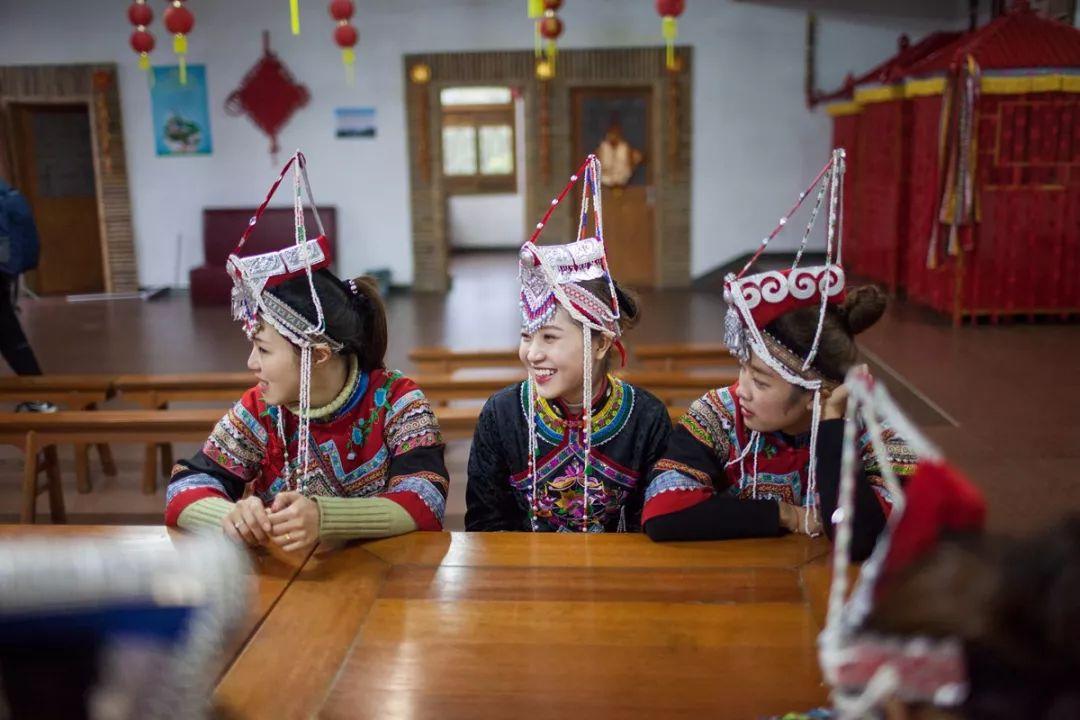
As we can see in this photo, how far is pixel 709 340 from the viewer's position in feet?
20.7

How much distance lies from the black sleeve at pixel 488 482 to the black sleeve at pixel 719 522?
0.51 metres

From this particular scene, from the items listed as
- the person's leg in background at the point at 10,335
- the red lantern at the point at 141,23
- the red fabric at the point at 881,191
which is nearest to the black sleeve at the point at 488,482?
the person's leg in background at the point at 10,335

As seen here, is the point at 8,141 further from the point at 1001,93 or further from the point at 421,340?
the point at 1001,93

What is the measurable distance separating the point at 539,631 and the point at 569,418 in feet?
2.37

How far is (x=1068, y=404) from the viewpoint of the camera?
4.38 m

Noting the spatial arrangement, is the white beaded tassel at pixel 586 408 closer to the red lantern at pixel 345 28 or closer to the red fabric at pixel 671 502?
the red fabric at pixel 671 502

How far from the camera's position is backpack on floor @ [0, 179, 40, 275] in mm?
4672

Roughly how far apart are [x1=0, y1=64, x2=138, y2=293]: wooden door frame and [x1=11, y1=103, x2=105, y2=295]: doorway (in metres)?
0.23

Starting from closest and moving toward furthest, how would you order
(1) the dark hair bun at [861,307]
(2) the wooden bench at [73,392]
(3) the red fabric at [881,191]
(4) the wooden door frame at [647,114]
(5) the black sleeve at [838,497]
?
(5) the black sleeve at [838,497] < (1) the dark hair bun at [861,307] < (2) the wooden bench at [73,392] < (3) the red fabric at [881,191] < (4) the wooden door frame at [647,114]

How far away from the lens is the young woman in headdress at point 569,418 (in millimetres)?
1840

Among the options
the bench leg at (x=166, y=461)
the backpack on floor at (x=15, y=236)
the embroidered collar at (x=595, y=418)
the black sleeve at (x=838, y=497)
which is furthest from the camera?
the backpack on floor at (x=15, y=236)

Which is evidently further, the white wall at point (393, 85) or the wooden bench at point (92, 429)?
the white wall at point (393, 85)

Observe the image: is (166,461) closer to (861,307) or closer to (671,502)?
(671,502)

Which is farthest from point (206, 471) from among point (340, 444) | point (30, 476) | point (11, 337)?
point (11, 337)
